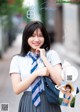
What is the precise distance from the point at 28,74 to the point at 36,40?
0.20m

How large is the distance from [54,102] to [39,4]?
0.88 metres

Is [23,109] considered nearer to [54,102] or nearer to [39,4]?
[54,102]

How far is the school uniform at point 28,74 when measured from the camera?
251 cm

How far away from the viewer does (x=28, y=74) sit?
2.50m

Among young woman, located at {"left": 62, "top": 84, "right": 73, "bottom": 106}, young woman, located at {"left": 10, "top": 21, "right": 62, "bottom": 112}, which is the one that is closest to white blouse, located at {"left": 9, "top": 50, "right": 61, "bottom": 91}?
young woman, located at {"left": 10, "top": 21, "right": 62, "bottom": 112}

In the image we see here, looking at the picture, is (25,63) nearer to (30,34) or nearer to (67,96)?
(30,34)

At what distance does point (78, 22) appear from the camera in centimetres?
1403

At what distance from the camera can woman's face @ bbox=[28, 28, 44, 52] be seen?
257cm

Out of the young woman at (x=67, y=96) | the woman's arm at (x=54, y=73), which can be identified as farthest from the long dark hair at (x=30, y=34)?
the young woman at (x=67, y=96)

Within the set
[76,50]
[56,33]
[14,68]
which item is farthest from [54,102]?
[56,33]

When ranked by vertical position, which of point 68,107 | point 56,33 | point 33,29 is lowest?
point 56,33

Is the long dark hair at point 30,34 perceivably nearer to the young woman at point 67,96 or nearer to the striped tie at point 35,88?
the striped tie at point 35,88

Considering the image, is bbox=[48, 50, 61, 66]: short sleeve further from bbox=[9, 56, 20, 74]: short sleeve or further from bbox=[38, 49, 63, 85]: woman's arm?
bbox=[9, 56, 20, 74]: short sleeve

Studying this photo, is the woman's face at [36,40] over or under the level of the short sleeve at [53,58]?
over
